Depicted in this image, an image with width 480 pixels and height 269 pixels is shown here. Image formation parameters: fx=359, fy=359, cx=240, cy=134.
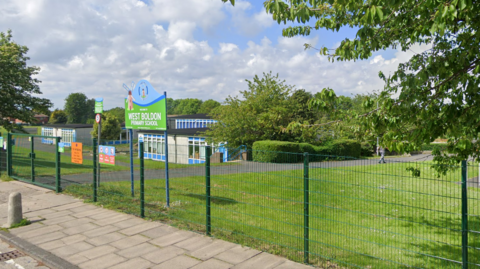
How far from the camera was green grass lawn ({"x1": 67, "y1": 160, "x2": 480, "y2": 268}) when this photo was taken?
4.61 metres

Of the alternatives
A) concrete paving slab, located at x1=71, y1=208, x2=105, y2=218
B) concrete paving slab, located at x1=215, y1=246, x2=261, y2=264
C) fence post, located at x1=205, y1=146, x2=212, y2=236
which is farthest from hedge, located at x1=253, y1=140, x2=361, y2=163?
concrete paving slab, located at x1=71, y1=208, x2=105, y2=218

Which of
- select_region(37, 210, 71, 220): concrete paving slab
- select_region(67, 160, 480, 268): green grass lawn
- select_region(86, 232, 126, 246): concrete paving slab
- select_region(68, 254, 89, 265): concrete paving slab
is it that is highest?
select_region(67, 160, 480, 268): green grass lawn

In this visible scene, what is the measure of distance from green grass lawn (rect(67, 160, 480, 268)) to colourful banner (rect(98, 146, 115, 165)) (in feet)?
3.93

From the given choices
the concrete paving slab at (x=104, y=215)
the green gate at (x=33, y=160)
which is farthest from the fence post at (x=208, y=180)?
the green gate at (x=33, y=160)

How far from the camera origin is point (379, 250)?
18.4ft

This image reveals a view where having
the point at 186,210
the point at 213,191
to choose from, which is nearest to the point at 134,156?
the point at 186,210

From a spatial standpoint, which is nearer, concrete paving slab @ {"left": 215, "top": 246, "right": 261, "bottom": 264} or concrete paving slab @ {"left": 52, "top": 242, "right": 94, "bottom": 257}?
concrete paving slab @ {"left": 215, "top": 246, "right": 261, "bottom": 264}

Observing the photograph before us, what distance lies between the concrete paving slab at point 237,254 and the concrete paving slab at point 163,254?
70 cm

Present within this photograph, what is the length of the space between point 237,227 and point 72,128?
57873mm

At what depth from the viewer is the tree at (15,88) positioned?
1801 cm

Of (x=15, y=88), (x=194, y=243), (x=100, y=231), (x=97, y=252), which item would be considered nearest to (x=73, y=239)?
(x=100, y=231)

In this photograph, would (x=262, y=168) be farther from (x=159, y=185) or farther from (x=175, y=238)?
(x=159, y=185)

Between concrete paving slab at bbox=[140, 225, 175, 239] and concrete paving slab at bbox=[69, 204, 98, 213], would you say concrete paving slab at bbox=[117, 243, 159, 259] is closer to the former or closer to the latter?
concrete paving slab at bbox=[140, 225, 175, 239]

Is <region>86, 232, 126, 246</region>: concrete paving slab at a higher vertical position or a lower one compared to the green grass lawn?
lower
